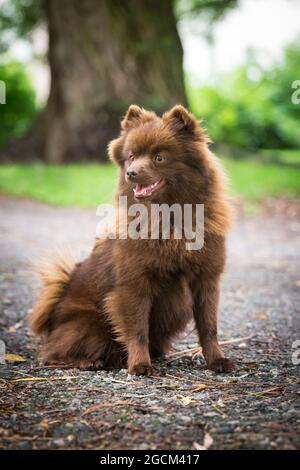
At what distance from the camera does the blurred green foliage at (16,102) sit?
22375 millimetres

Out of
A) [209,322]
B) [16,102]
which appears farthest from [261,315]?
[16,102]

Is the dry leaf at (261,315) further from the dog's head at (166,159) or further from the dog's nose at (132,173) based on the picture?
the dog's nose at (132,173)

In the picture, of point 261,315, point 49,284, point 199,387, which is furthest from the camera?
point 261,315

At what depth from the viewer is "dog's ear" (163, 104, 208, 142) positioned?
13.5 feet

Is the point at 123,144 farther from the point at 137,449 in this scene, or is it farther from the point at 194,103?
the point at 194,103

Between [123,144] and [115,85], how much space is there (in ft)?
38.8

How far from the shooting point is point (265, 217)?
1241cm

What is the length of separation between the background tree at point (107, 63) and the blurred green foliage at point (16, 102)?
253 inches

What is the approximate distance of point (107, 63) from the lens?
1555cm

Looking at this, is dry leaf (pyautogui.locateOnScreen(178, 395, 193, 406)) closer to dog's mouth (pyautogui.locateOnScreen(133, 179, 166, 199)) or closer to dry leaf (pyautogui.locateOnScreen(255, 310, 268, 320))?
dog's mouth (pyautogui.locateOnScreen(133, 179, 166, 199))

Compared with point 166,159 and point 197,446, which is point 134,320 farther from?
point 197,446

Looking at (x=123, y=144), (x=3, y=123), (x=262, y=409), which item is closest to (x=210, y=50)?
(x=3, y=123)

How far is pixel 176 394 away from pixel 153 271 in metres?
0.82

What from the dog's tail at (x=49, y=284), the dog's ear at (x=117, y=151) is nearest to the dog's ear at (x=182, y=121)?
the dog's ear at (x=117, y=151)
